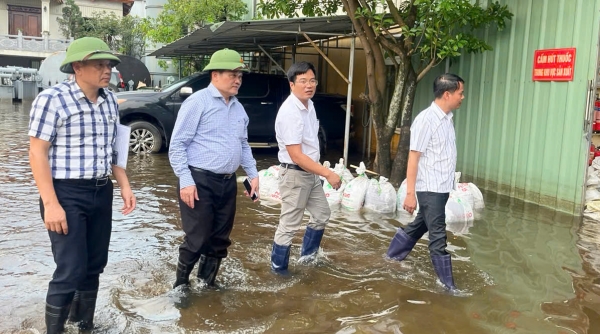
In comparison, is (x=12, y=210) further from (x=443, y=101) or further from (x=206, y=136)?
(x=443, y=101)

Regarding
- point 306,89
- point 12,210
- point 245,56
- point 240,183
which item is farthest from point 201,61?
point 306,89

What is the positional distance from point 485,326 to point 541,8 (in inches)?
199

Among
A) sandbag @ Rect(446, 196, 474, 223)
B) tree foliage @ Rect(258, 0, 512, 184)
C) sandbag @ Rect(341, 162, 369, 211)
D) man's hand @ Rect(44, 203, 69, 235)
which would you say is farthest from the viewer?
tree foliage @ Rect(258, 0, 512, 184)

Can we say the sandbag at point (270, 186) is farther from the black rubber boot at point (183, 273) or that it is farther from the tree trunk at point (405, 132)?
the black rubber boot at point (183, 273)

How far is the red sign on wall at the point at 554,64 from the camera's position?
6.89 m

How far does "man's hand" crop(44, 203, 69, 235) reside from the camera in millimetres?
2926

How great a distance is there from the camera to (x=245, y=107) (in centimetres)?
1145

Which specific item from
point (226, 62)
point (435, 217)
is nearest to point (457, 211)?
point (435, 217)

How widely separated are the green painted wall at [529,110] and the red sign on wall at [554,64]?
7cm

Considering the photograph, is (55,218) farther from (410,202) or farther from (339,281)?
(410,202)

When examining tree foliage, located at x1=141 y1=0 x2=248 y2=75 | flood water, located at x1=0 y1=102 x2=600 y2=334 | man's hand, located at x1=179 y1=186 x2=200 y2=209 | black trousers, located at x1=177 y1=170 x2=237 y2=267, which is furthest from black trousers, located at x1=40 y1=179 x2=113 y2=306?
tree foliage, located at x1=141 y1=0 x2=248 y2=75

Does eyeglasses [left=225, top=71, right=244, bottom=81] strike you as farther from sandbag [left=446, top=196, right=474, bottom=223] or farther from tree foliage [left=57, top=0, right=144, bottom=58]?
tree foliage [left=57, top=0, right=144, bottom=58]

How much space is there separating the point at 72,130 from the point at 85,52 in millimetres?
413

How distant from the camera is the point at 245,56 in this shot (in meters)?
19.3
